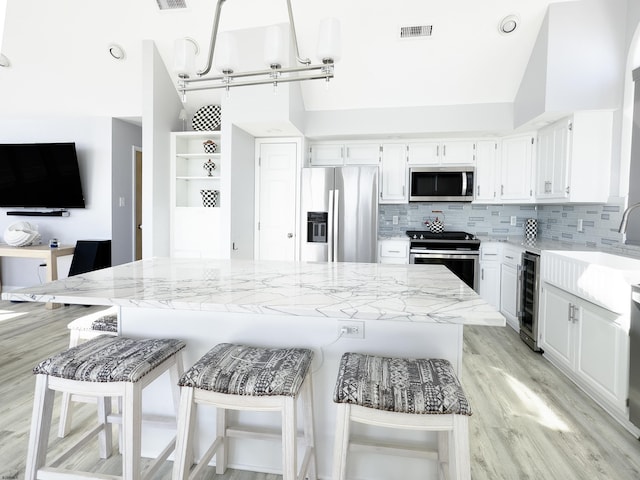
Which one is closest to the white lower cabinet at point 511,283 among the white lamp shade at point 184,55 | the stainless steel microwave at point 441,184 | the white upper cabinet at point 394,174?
the stainless steel microwave at point 441,184

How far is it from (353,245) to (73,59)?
12.0ft

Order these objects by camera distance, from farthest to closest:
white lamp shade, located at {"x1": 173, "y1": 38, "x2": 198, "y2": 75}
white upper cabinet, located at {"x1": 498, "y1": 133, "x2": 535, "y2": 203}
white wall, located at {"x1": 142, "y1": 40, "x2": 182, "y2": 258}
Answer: white upper cabinet, located at {"x1": 498, "y1": 133, "x2": 535, "y2": 203}, white wall, located at {"x1": 142, "y1": 40, "x2": 182, "y2": 258}, white lamp shade, located at {"x1": 173, "y1": 38, "x2": 198, "y2": 75}

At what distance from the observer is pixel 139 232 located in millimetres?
5703

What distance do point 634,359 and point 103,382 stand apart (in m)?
2.53

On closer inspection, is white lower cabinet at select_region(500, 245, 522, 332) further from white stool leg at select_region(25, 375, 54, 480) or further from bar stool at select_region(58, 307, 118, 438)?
white stool leg at select_region(25, 375, 54, 480)

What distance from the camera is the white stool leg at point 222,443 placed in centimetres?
172

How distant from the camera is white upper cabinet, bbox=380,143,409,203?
4676 mm

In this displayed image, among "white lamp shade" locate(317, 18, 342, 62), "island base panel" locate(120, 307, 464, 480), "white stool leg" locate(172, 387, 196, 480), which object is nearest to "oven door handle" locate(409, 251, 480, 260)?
"island base panel" locate(120, 307, 464, 480)

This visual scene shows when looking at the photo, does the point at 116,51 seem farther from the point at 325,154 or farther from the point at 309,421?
the point at 309,421

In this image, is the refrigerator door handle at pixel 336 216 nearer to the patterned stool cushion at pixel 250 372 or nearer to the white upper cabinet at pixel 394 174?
the white upper cabinet at pixel 394 174

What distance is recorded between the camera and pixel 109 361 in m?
1.40

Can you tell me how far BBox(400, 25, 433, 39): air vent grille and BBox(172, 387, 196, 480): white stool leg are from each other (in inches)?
143

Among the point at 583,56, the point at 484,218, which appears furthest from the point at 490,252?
the point at 583,56

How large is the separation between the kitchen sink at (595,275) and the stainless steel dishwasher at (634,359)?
0.07 m
